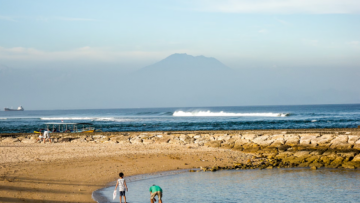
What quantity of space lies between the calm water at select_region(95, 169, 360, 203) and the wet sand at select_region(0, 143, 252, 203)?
5.24 ft

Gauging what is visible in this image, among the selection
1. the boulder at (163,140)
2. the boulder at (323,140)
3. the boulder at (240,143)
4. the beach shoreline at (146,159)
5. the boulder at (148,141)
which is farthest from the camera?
the boulder at (163,140)

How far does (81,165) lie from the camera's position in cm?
1864

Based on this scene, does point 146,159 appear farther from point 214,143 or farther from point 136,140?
point 136,140

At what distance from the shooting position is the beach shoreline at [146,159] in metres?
14.1

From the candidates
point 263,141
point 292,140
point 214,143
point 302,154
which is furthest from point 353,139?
point 214,143

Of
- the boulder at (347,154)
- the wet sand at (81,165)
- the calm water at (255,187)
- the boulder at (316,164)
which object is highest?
the boulder at (347,154)

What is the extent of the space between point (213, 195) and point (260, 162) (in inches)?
304

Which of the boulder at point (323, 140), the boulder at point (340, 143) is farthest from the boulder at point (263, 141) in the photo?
the boulder at point (340, 143)

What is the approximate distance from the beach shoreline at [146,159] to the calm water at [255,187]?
1.51 meters

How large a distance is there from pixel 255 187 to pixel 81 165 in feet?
29.3

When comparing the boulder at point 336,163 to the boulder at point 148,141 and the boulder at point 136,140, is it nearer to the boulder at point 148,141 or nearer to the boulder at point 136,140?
the boulder at point 148,141

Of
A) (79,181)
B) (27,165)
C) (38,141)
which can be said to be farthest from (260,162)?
(38,141)

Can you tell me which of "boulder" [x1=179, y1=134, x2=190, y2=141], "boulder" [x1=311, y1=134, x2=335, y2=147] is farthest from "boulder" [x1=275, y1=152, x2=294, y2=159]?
"boulder" [x1=179, y1=134, x2=190, y2=141]

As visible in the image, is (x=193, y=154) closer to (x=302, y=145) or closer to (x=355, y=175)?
(x=302, y=145)
